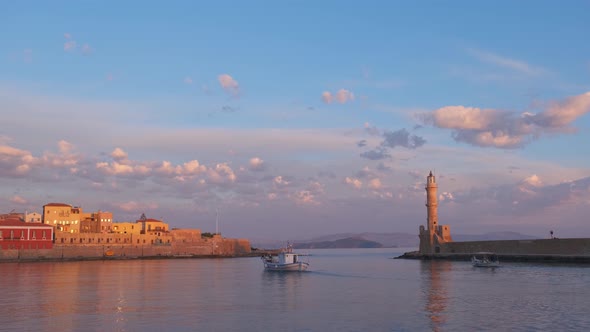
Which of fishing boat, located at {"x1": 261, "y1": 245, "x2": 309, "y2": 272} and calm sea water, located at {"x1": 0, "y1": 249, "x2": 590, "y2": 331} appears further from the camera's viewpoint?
fishing boat, located at {"x1": 261, "y1": 245, "x2": 309, "y2": 272}

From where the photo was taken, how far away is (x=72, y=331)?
24578 millimetres

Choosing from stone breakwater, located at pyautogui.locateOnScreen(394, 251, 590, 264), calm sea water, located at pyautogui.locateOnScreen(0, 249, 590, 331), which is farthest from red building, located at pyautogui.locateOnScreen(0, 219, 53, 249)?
stone breakwater, located at pyautogui.locateOnScreen(394, 251, 590, 264)

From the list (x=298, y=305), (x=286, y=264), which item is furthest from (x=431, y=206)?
(x=298, y=305)

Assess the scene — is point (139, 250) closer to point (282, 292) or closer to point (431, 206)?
point (431, 206)

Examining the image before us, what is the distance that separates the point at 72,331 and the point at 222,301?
40.0 feet

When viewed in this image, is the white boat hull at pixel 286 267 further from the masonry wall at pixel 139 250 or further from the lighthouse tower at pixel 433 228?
the masonry wall at pixel 139 250

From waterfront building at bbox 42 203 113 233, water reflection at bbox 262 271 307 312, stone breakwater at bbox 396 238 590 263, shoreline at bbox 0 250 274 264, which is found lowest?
shoreline at bbox 0 250 274 264

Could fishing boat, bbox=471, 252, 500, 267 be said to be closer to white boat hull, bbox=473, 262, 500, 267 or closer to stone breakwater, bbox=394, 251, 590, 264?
white boat hull, bbox=473, 262, 500, 267

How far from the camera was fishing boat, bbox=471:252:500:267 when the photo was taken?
6892 cm

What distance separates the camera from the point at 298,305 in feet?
111

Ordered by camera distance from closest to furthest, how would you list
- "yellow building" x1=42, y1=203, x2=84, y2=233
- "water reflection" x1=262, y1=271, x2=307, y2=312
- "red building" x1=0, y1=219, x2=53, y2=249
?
"water reflection" x1=262, y1=271, x2=307, y2=312 < "red building" x1=0, y1=219, x2=53, y2=249 < "yellow building" x1=42, y1=203, x2=84, y2=233

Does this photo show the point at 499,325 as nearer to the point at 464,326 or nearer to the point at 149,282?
the point at 464,326

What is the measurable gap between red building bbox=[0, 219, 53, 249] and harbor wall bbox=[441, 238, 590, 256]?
66956 mm

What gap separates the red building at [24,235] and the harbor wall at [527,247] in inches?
2636
